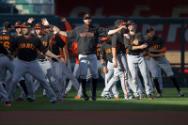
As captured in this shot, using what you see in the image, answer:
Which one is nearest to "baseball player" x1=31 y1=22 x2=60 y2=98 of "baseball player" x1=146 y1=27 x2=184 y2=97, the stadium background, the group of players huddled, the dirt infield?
the group of players huddled

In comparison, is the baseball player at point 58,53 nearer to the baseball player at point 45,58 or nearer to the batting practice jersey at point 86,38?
the baseball player at point 45,58

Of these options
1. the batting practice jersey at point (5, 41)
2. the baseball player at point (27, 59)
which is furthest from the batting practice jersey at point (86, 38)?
the batting practice jersey at point (5, 41)

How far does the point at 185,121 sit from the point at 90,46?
19.6 ft

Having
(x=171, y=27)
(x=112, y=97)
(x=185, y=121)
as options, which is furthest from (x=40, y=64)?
(x=171, y=27)

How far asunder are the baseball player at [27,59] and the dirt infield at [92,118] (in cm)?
251

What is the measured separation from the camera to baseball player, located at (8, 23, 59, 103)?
60.7 feet

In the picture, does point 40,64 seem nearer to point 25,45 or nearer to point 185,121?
point 25,45

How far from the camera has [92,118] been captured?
48.5 feet

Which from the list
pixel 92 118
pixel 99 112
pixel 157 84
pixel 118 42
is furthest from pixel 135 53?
pixel 92 118

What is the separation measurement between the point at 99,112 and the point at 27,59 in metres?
3.20

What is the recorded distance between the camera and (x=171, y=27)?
1224 inches

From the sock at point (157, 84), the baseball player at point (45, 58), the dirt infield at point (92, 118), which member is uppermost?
the baseball player at point (45, 58)

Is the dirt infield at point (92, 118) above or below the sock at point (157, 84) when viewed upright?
above

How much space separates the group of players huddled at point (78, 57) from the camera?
61.2ft
